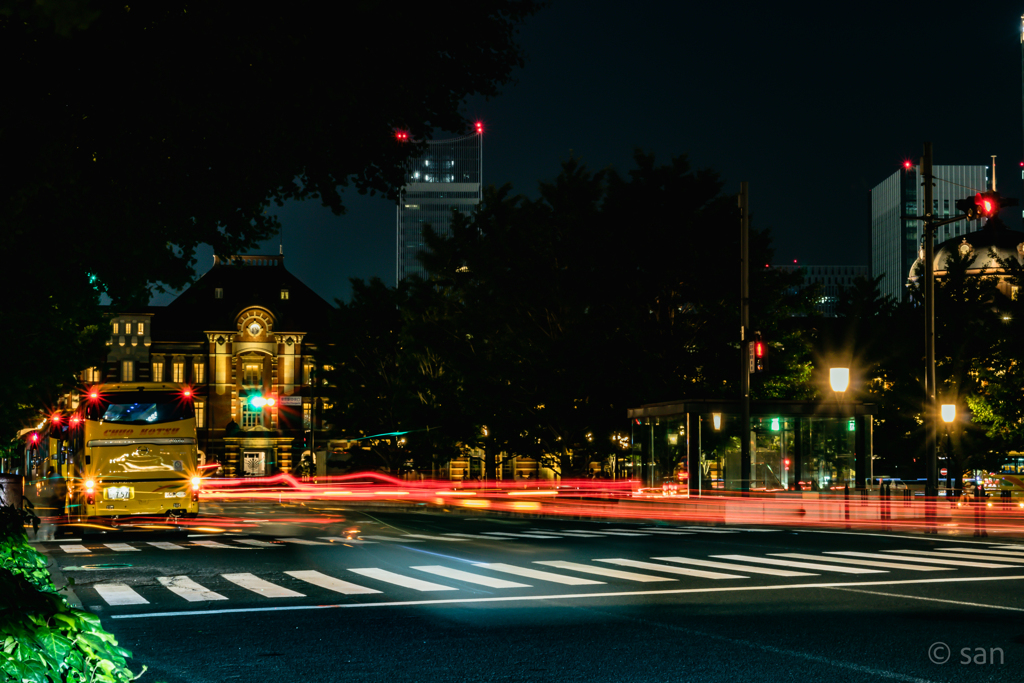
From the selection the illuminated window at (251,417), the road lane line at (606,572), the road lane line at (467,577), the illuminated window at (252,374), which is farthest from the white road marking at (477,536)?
the illuminated window at (251,417)

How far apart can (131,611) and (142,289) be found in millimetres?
3534

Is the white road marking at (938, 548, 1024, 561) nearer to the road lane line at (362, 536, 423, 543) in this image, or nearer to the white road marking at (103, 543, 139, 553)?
the road lane line at (362, 536, 423, 543)

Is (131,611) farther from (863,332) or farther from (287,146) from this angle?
(863,332)

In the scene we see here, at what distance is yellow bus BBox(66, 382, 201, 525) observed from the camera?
2608 cm

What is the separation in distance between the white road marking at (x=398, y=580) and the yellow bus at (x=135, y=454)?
12.4m

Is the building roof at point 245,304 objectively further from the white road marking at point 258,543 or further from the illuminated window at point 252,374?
the white road marking at point 258,543

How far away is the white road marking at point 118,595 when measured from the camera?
40.0 ft

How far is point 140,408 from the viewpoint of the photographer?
2688 cm

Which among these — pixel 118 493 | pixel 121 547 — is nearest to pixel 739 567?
pixel 121 547

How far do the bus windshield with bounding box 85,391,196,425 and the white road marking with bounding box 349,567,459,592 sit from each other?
12938mm

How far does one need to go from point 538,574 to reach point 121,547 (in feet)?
34.0

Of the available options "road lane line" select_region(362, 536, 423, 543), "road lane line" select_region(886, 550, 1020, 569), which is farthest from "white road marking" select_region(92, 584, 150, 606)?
"road lane line" select_region(886, 550, 1020, 569)

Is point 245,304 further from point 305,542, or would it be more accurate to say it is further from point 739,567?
point 739,567

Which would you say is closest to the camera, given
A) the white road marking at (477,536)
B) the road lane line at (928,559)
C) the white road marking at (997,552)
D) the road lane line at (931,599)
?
the road lane line at (931,599)
